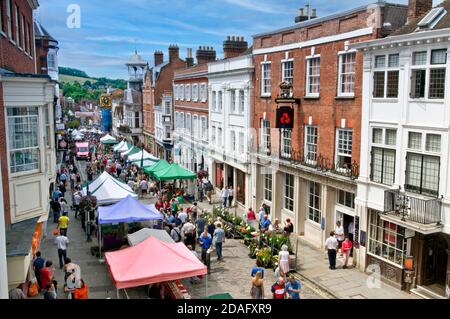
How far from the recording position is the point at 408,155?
1480 cm

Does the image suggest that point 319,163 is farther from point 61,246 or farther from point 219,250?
point 61,246

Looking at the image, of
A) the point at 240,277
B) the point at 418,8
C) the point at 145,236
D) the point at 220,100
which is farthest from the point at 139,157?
the point at 418,8

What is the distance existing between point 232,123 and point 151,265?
61.1 ft

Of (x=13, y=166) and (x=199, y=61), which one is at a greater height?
(x=199, y=61)

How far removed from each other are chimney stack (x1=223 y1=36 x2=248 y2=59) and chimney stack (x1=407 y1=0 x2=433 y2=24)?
18.6m

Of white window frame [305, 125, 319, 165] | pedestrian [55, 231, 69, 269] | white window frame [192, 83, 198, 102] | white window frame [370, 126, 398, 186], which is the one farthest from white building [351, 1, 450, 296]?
white window frame [192, 83, 198, 102]

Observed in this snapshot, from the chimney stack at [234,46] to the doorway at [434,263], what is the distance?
2324 centimetres

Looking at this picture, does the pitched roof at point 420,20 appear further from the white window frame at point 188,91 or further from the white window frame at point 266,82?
the white window frame at point 188,91

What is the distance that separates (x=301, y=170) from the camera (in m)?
21.2

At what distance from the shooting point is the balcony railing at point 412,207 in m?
13.6

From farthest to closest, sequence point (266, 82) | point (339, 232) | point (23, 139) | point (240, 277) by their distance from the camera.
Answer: point (266, 82) → point (339, 232) → point (240, 277) → point (23, 139)

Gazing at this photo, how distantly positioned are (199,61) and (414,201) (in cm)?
3092
